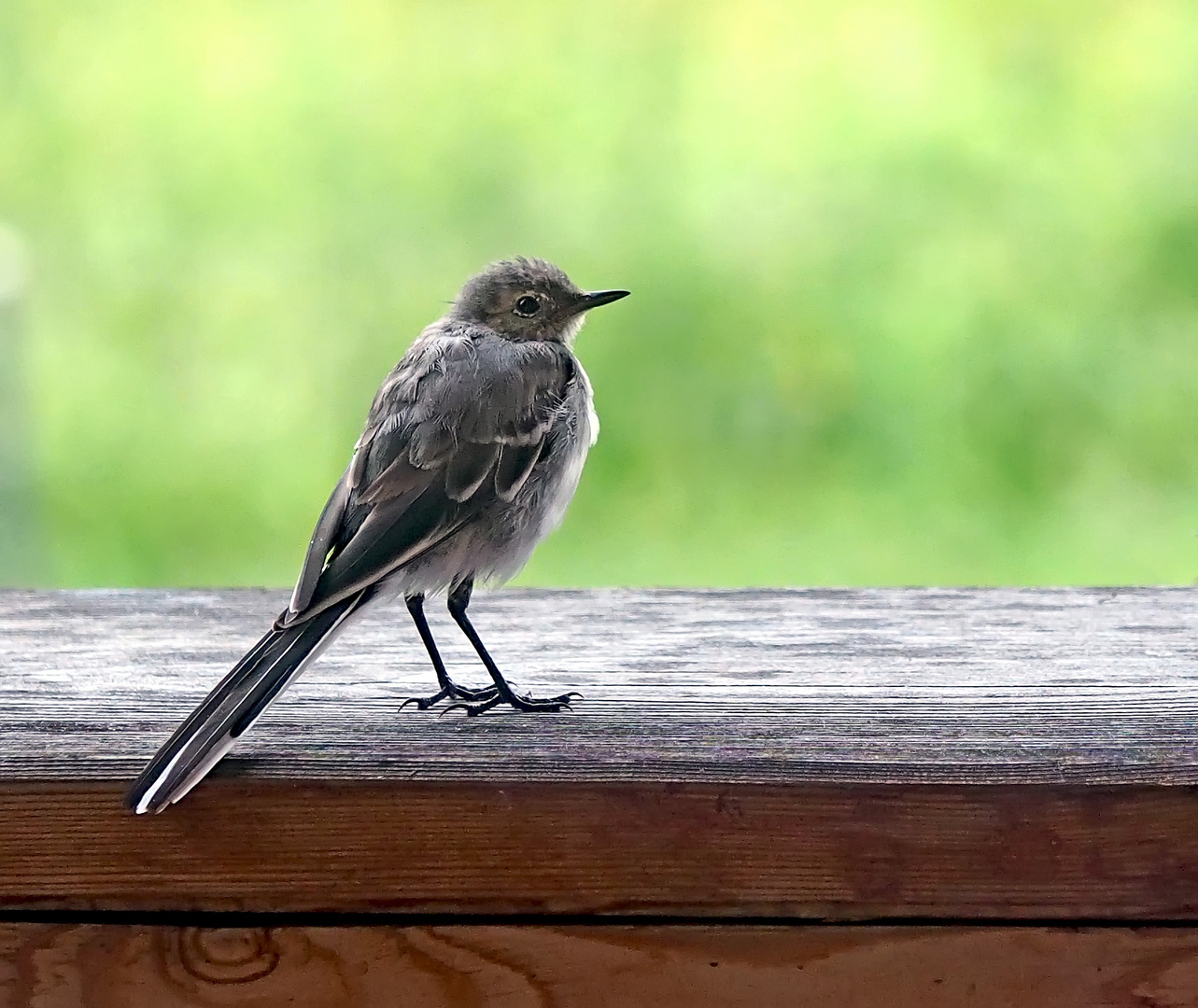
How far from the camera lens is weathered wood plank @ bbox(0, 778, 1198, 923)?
2.19 meters

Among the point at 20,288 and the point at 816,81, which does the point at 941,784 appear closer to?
the point at 816,81

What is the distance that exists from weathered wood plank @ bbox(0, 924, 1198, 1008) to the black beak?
6.86 feet

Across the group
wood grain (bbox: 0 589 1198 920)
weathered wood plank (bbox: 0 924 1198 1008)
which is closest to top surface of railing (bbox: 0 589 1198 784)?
wood grain (bbox: 0 589 1198 920)

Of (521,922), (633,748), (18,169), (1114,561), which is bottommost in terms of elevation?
(1114,561)

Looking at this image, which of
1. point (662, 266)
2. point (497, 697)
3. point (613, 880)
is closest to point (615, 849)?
point (613, 880)

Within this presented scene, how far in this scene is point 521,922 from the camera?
223 cm

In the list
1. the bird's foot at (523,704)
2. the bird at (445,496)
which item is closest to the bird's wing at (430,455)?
the bird at (445,496)

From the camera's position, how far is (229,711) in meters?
2.33

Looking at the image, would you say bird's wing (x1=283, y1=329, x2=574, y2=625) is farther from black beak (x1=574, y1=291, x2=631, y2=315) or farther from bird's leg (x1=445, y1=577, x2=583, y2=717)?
black beak (x1=574, y1=291, x2=631, y2=315)

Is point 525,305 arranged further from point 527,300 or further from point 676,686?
point 676,686

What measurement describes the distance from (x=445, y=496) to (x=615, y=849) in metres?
1.15

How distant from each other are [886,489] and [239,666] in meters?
3.47

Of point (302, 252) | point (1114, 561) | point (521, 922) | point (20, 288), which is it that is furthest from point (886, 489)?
point (521, 922)

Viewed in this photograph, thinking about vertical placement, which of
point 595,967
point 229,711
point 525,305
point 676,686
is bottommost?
point 595,967
